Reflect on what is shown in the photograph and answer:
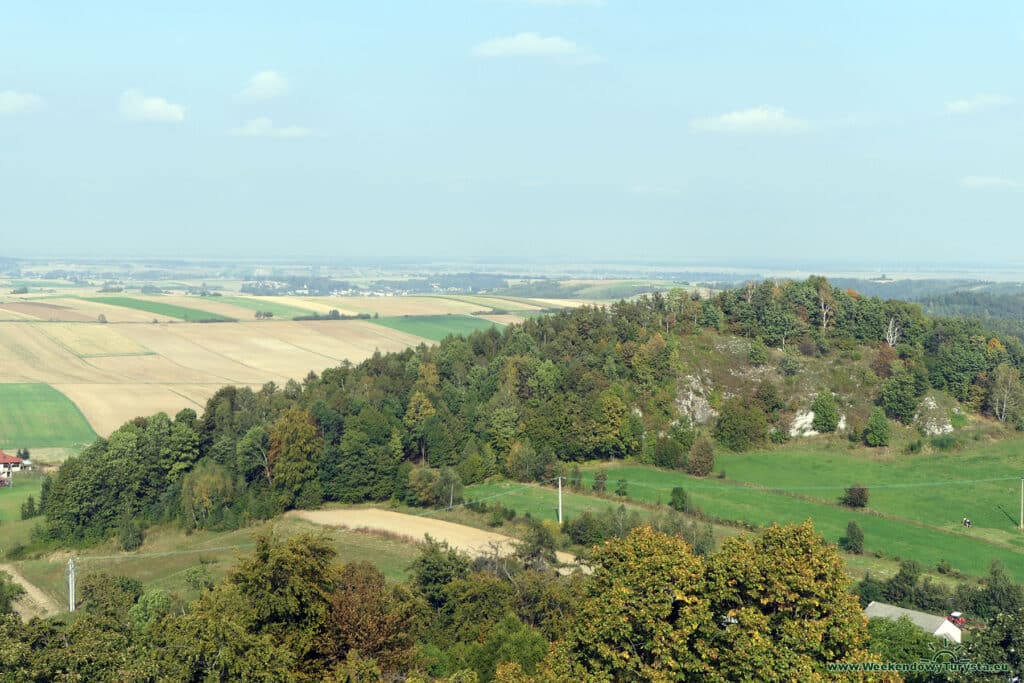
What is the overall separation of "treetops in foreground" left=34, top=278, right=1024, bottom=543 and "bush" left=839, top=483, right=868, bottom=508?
10.3 metres

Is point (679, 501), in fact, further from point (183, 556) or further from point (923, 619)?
point (183, 556)

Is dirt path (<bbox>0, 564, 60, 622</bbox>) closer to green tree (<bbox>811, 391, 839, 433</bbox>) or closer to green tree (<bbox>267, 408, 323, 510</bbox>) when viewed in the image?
green tree (<bbox>267, 408, 323, 510</bbox>)

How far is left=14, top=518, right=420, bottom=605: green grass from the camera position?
141 ft

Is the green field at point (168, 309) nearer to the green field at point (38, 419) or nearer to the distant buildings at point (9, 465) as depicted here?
the green field at point (38, 419)

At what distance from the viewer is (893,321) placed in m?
76.3

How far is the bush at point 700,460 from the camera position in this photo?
60.9 meters

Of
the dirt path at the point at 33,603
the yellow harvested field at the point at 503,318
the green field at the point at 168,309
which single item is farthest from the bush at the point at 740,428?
the green field at the point at 168,309

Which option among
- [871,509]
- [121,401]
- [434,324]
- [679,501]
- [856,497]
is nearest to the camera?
[871,509]

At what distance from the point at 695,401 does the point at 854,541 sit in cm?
2454

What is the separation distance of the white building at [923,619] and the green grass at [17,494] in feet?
147

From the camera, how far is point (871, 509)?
52.1 metres

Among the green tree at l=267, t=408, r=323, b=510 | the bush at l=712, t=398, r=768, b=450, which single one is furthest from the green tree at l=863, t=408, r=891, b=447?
the green tree at l=267, t=408, r=323, b=510

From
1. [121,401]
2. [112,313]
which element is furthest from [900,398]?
[112,313]

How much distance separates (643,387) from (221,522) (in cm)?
3123
